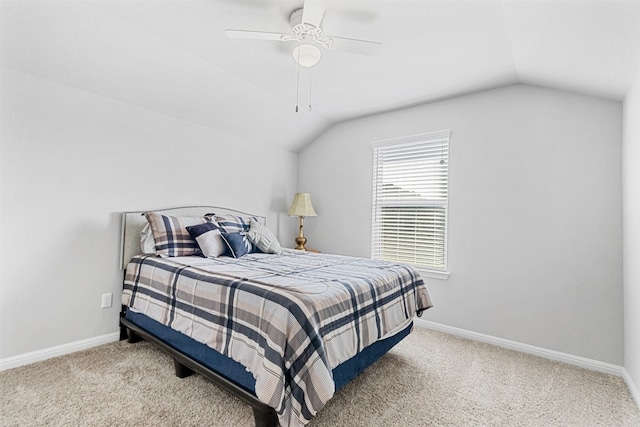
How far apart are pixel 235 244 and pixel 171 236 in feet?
1.83

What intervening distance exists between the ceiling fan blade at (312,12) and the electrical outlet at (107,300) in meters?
2.74

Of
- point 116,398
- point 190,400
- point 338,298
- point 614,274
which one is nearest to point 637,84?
point 614,274

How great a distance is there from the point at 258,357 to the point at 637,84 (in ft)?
9.48

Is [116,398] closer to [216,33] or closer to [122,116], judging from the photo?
[122,116]

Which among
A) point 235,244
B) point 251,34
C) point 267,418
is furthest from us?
point 235,244

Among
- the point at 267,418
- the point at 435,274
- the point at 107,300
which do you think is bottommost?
the point at 267,418

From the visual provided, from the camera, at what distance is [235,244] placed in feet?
9.30

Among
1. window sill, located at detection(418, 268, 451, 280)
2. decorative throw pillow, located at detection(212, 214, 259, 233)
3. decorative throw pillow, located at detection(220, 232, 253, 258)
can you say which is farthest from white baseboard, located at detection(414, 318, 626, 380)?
decorative throw pillow, located at detection(212, 214, 259, 233)

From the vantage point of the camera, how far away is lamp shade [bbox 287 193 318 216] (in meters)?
4.06

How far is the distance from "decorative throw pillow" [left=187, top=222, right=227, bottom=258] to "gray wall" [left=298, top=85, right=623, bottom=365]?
7.31 ft

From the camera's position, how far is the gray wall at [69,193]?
2229 millimetres

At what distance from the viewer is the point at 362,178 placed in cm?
389

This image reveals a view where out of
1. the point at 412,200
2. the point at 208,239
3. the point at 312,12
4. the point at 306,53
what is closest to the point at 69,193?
the point at 208,239

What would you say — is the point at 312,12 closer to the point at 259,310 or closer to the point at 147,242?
the point at 259,310
